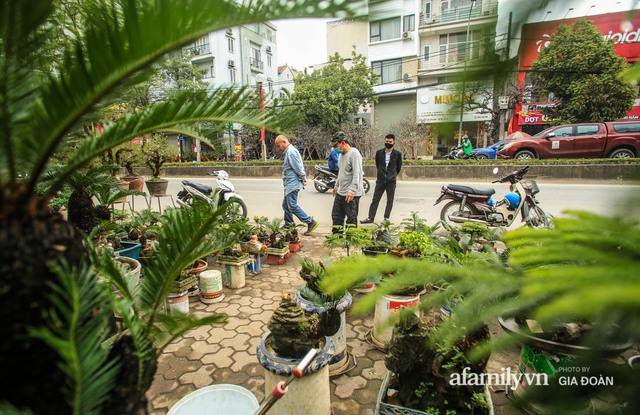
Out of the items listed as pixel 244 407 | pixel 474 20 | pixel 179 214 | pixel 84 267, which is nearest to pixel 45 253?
pixel 84 267

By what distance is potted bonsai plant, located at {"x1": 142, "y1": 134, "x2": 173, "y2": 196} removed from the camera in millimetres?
5621

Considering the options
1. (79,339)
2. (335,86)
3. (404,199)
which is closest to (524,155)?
(404,199)

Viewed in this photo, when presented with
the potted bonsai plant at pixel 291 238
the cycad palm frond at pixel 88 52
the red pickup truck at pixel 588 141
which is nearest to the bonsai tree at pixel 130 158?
the potted bonsai plant at pixel 291 238

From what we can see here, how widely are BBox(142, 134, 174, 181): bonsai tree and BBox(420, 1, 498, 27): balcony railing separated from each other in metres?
5.84

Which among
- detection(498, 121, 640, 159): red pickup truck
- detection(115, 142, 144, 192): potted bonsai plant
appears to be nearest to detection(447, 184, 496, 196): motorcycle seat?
detection(115, 142, 144, 192): potted bonsai plant

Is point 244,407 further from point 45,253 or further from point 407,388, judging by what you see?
point 45,253

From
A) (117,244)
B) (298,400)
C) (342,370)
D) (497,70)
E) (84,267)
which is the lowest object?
(342,370)

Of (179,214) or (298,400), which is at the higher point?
(179,214)

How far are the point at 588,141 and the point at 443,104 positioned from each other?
12803 mm

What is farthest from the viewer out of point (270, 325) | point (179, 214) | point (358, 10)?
point (270, 325)

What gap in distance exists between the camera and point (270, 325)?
6.30 feet

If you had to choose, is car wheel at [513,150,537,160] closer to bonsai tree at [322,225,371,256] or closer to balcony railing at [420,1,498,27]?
bonsai tree at [322,225,371,256]

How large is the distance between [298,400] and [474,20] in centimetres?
183

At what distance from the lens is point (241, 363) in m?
2.49
